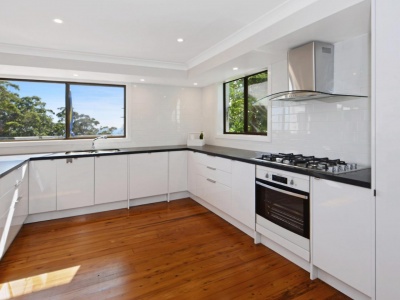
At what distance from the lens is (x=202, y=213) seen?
374cm

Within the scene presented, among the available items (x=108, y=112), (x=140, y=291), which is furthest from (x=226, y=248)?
(x=108, y=112)

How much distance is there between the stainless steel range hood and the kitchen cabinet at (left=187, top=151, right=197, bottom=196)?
2.04 metres

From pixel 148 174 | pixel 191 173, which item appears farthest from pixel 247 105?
pixel 148 174

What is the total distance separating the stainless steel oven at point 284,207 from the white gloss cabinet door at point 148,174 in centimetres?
194

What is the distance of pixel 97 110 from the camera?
4.30 metres

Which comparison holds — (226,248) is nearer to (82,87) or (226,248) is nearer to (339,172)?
(339,172)

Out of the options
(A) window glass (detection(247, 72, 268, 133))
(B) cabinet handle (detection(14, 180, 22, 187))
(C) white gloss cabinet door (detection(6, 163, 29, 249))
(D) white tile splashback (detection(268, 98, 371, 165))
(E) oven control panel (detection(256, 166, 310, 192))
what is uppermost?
(A) window glass (detection(247, 72, 268, 133))

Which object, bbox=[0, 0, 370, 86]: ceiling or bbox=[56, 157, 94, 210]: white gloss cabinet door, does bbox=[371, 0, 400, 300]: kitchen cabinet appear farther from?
bbox=[56, 157, 94, 210]: white gloss cabinet door

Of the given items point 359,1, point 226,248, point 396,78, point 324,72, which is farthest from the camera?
point 226,248

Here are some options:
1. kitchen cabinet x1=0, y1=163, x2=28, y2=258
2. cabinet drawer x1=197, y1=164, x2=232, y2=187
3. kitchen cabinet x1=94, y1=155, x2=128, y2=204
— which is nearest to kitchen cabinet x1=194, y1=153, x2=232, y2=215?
cabinet drawer x1=197, y1=164, x2=232, y2=187

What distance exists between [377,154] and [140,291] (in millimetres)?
1979

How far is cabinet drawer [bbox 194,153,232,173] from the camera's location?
318cm

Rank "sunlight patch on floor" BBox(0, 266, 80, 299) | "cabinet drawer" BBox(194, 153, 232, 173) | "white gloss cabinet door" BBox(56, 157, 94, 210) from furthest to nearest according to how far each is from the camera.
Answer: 1. "white gloss cabinet door" BBox(56, 157, 94, 210)
2. "cabinet drawer" BBox(194, 153, 232, 173)
3. "sunlight patch on floor" BBox(0, 266, 80, 299)

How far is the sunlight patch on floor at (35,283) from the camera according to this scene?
76.4 inches
